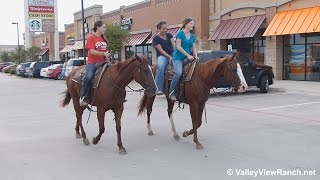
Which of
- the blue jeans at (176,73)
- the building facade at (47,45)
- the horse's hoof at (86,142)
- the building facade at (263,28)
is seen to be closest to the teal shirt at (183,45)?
the blue jeans at (176,73)

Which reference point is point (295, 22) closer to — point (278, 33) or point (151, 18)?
point (278, 33)

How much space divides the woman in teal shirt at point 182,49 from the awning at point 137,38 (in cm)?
3128

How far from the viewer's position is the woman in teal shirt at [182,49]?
8484 millimetres

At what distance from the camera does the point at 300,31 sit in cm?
2342

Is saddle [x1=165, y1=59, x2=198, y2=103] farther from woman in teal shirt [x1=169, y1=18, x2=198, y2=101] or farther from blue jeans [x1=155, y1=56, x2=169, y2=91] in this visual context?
blue jeans [x1=155, y1=56, x2=169, y2=91]

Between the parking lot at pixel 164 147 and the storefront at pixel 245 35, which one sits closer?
the parking lot at pixel 164 147

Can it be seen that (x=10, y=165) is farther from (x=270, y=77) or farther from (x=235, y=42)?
(x=235, y=42)

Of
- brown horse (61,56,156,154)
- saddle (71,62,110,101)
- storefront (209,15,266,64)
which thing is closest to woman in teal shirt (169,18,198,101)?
brown horse (61,56,156,154)

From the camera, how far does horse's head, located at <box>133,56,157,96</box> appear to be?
7598 millimetres

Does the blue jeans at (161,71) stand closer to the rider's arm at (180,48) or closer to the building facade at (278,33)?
the rider's arm at (180,48)

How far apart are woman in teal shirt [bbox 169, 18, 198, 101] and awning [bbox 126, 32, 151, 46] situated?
31284 millimetres

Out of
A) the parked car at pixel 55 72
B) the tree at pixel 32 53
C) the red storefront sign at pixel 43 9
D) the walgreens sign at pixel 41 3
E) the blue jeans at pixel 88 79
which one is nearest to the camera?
the blue jeans at pixel 88 79

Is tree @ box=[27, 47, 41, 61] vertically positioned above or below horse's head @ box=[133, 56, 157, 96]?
above

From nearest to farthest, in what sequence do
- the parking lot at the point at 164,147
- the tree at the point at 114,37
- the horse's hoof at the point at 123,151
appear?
the parking lot at the point at 164,147, the horse's hoof at the point at 123,151, the tree at the point at 114,37
